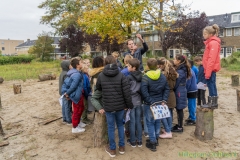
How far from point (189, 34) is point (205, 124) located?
16.7 m

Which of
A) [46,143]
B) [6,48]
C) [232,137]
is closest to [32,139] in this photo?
[46,143]

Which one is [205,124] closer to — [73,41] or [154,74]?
[154,74]

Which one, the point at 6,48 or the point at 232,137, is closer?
the point at 232,137

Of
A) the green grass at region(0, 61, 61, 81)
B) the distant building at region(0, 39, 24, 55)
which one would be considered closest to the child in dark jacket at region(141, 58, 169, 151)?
the green grass at region(0, 61, 61, 81)

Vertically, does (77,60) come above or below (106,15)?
below

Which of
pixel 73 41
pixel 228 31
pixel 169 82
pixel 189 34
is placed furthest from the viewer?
pixel 228 31

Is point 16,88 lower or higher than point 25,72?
lower

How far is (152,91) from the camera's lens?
12.7ft

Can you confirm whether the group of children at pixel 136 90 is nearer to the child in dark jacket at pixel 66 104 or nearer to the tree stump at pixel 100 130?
the child in dark jacket at pixel 66 104

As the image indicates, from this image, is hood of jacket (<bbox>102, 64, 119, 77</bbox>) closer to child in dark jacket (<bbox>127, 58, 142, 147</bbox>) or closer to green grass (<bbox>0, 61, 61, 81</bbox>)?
child in dark jacket (<bbox>127, 58, 142, 147</bbox>)

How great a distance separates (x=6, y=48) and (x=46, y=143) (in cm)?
10246

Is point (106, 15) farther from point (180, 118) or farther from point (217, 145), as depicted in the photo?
point (217, 145)

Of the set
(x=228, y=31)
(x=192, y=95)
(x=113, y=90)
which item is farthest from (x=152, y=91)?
(x=228, y=31)

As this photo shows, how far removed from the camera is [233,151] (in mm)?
3785
